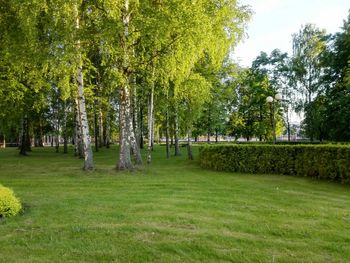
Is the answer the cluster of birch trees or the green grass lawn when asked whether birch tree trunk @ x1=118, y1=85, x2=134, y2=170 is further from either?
the green grass lawn

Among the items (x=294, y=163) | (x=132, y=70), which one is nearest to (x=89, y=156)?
(x=132, y=70)

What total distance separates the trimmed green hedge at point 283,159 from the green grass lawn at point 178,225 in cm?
168

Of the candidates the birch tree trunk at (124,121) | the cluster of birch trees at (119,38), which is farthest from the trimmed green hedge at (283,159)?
the birch tree trunk at (124,121)

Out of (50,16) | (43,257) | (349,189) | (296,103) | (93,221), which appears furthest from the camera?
(296,103)

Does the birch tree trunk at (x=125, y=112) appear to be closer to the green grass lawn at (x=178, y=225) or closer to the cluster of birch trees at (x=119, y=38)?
the cluster of birch trees at (x=119, y=38)

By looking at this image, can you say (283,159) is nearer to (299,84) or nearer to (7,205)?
(7,205)

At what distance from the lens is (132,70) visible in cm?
1504

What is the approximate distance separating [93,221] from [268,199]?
4487 millimetres

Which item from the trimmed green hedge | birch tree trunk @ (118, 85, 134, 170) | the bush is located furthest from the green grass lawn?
birch tree trunk @ (118, 85, 134, 170)

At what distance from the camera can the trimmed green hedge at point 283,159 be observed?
12750mm

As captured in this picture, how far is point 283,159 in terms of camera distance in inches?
592

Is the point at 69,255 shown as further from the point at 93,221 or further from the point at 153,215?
the point at 153,215

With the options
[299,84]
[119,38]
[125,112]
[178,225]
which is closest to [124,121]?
[125,112]

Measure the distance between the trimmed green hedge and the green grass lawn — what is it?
1676mm
